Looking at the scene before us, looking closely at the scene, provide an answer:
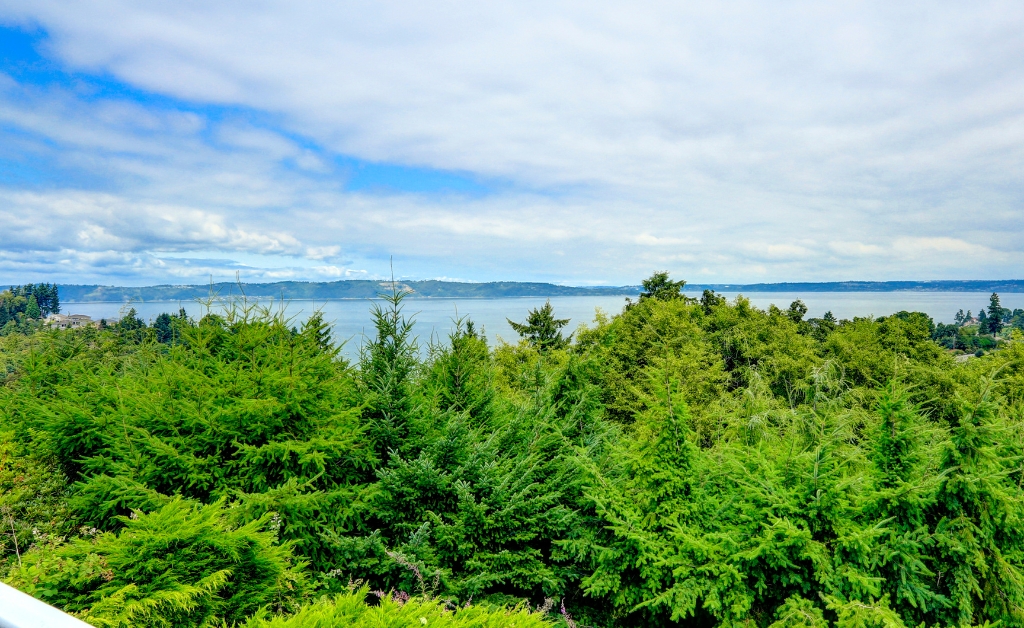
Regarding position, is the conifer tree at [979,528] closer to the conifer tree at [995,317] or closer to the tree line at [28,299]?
the tree line at [28,299]

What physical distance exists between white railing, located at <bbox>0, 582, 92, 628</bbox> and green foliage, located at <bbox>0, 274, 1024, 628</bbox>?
3134 millimetres

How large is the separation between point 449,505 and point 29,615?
22.2ft

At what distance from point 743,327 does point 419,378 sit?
27.9 meters

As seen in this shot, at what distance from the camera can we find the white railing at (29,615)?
1.03 m

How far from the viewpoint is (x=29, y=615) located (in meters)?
1.05

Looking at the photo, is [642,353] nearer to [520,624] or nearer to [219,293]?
[219,293]

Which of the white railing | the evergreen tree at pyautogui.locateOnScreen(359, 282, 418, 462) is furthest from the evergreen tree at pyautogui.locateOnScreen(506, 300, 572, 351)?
the white railing

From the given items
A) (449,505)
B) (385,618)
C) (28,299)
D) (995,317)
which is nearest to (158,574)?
(385,618)

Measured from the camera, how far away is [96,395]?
7855 millimetres

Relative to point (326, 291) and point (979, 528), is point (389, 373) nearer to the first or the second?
point (979, 528)

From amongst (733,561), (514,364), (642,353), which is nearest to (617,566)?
(733,561)

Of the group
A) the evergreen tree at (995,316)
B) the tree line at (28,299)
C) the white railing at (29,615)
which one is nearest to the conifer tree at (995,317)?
the evergreen tree at (995,316)

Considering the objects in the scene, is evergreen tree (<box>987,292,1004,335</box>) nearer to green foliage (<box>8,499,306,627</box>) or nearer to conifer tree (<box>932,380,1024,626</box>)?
conifer tree (<box>932,380,1024,626</box>)

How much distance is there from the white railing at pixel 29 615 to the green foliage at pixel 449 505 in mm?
3134
